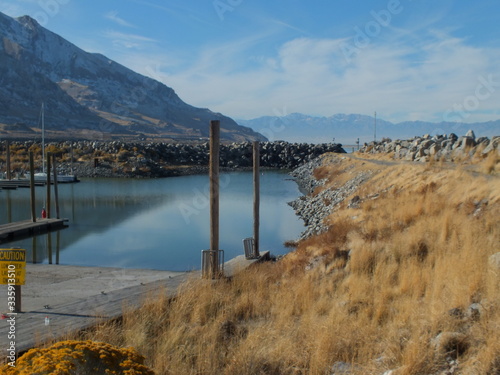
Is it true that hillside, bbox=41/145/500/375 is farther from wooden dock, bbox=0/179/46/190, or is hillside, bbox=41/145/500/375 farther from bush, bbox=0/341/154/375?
wooden dock, bbox=0/179/46/190

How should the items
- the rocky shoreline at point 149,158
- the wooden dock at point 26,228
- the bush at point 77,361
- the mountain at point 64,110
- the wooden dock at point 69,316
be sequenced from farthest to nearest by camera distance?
the mountain at point 64,110
the rocky shoreline at point 149,158
the wooden dock at point 26,228
the wooden dock at point 69,316
the bush at point 77,361

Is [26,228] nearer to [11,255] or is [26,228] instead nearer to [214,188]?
[214,188]

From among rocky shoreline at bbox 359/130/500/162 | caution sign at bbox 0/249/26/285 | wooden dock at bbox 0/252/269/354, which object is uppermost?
rocky shoreline at bbox 359/130/500/162

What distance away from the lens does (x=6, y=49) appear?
17300 centimetres

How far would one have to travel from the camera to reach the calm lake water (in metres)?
17.9

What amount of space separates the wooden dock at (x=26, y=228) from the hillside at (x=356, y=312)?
13.0 m

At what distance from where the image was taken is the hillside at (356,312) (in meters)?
4.88

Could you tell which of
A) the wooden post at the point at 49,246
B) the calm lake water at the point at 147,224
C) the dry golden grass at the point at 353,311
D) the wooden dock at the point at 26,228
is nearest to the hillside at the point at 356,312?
the dry golden grass at the point at 353,311

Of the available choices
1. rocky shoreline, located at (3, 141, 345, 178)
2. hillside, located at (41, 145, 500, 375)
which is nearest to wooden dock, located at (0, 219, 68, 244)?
hillside, located at (41, 145, 500, 375)

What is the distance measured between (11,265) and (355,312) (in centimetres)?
453

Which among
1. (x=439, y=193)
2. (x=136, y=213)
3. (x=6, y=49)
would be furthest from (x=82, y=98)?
(x=439, y=193)

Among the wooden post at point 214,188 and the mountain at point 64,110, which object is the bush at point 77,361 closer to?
the wooden post at point 214,188

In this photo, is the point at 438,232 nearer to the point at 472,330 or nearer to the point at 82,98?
the point at 472,330

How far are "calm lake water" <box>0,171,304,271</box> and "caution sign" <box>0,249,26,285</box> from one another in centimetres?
965
